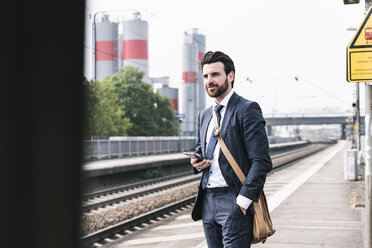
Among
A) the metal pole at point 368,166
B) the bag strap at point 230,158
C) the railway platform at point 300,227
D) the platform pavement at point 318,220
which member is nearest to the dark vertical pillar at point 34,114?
the railway platform at point 300,227

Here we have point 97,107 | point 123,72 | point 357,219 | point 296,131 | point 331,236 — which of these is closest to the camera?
point 331,236

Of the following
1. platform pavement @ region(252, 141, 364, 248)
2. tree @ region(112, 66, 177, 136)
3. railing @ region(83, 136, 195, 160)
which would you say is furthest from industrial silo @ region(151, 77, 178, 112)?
platform pavement @ region(252, 141, 364, 248)

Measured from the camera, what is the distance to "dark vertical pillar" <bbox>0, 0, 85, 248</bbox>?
5113mm

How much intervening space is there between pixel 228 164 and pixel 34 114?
9.99 ft

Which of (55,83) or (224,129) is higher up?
(55,83)

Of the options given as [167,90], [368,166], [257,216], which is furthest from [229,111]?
[167,90]

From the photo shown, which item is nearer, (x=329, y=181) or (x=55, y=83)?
(x=55, y=83)

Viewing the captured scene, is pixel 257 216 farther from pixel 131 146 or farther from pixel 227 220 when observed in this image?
pixel 131 146

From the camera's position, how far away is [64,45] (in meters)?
7.12

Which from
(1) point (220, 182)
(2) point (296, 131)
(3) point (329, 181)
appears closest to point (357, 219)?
(1) point (220, 182)

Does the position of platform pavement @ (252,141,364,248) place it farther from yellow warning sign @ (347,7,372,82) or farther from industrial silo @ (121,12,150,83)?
industrial silo @ (121,12,150,83)

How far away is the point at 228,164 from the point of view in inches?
139

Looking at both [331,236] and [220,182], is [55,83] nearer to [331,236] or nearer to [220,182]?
[220,182]

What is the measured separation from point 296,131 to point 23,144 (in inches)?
5563
